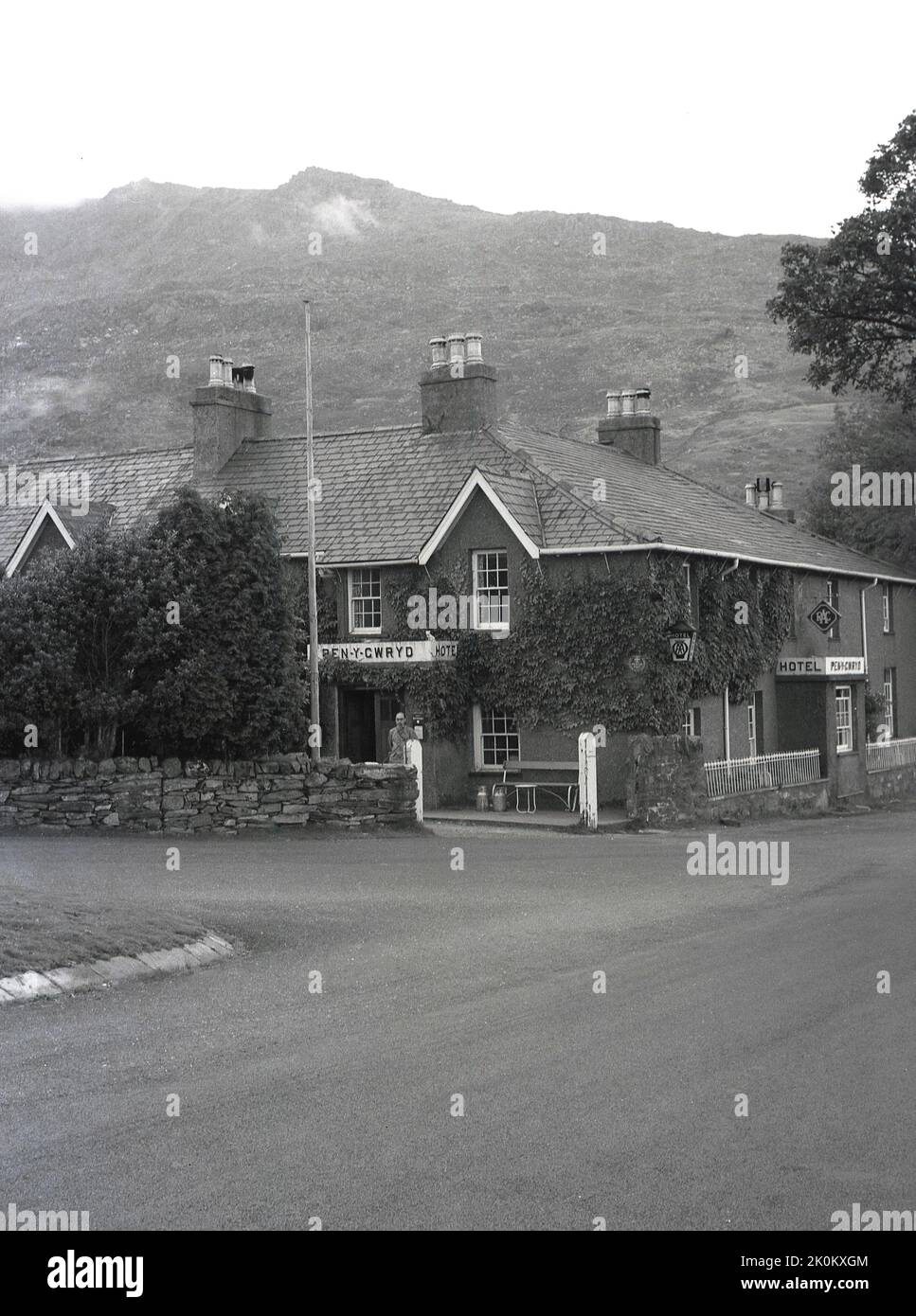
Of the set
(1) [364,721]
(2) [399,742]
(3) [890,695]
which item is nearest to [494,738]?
(1) [364,721]

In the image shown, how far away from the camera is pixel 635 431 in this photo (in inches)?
1614

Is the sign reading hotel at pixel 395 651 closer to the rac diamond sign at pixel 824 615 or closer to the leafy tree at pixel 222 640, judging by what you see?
the leafy tree at pixel 222 640

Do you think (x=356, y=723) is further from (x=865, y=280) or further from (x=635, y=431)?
(x=865, y=280)

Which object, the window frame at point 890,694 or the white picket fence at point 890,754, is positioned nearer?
the white picket fence at point 890,754

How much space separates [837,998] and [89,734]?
53.5 ft

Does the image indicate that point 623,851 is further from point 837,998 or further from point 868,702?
point 868,702

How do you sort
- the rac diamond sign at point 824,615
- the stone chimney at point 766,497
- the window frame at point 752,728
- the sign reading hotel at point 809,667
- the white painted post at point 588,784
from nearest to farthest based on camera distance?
the white painted post at point 588,784 → the window frame at point 752,728 → the rac diamond sign at point 824,615 → the sign reading hotel at point 809,667 → the stone chimney at point 766,497

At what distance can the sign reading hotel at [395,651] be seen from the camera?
31.1m

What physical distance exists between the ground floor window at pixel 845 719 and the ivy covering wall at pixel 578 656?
20.6 ft

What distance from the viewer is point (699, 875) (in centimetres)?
2003

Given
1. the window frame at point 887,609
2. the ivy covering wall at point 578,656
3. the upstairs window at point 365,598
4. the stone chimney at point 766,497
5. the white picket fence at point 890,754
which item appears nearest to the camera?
the ivy covering wall at point 578,656

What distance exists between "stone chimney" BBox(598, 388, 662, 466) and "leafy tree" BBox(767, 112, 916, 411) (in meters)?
4.71

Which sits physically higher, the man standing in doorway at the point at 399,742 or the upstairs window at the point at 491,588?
the upstairs window at the point at 491,588

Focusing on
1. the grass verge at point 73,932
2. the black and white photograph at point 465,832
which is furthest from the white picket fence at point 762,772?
the grass verge at point 73,932
